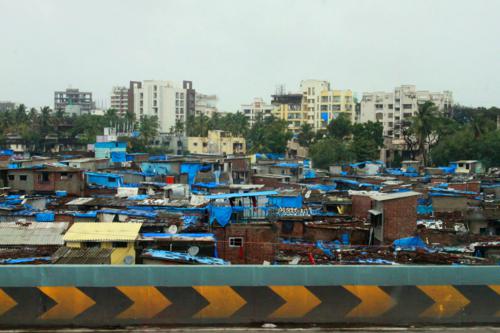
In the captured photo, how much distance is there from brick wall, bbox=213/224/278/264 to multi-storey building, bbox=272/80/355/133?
245 feet

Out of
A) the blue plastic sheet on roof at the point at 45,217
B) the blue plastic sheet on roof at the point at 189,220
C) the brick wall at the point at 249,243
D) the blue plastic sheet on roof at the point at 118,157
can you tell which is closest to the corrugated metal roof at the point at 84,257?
the brick wall at the point at 249,243

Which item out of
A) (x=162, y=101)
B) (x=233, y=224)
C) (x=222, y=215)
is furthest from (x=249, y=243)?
(x=162, y=101)

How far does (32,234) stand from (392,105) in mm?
75686

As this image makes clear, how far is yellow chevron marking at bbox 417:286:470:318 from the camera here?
948 cm

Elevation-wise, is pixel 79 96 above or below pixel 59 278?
above

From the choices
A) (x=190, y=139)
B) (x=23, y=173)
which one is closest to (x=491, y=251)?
(x=23, y=173)

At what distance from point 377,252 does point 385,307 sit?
6687mm

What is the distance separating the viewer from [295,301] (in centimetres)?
936

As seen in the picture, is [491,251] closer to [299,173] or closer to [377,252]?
[377,252]

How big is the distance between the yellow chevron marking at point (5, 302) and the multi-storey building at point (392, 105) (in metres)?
80.2

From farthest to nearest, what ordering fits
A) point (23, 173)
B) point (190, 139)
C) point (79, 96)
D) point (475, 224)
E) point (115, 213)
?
point (79, 96), point (190, 139), point (23, 173), point (475, 224), point (115, 213)

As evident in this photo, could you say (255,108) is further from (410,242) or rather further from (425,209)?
(410,242)

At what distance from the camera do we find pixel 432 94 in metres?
91.1

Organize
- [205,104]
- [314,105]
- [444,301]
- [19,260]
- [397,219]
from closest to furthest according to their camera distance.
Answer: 1. [444,301]
2. [19,260]
3. [397,219]
4. [314,105]
5. [205,104]
